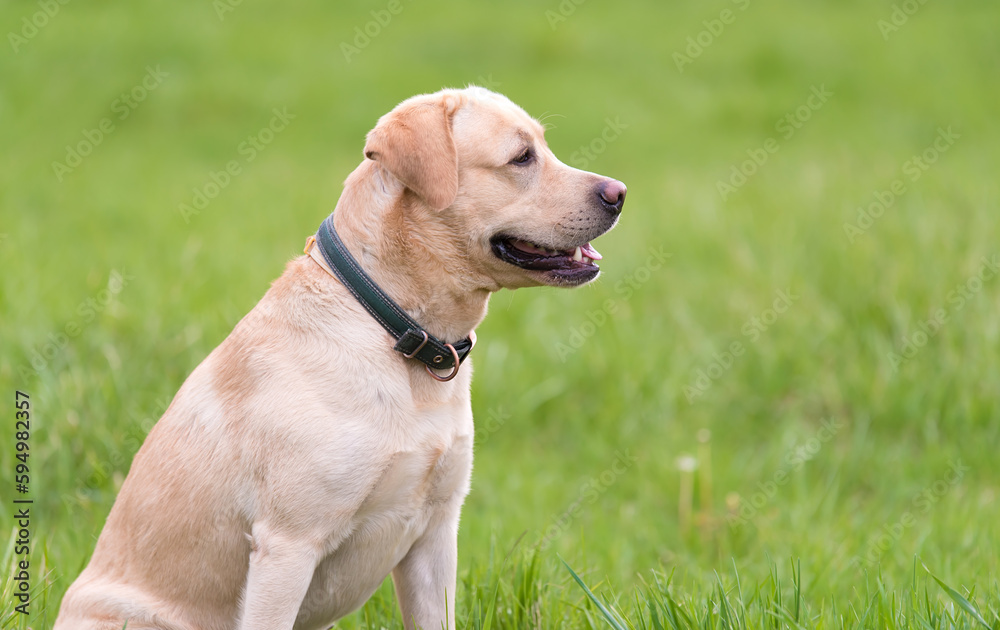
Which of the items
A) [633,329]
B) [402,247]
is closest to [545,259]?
[402,247]

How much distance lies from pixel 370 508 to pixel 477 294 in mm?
790

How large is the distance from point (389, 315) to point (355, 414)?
1.13 feet

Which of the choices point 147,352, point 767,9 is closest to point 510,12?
point 767,9

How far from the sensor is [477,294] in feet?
10.9

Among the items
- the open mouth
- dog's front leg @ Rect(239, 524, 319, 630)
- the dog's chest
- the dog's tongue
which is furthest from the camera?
the dog's tongue

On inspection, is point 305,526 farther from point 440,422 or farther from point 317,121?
point 317,121

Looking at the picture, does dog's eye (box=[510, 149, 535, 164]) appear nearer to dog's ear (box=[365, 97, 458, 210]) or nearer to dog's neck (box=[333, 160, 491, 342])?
dog's ear (box=[365, 97, 458, 210])

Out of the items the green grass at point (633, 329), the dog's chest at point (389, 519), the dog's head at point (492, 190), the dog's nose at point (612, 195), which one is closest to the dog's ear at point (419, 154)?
the dog's head at point (492, 190)

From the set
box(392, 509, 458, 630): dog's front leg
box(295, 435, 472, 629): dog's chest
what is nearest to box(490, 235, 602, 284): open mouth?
box(295, 435, 472, 629): dog's chest

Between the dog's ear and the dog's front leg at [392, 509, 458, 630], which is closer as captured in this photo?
the dog's ear

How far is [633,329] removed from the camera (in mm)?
7273

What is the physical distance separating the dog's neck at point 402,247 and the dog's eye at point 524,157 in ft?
1.17

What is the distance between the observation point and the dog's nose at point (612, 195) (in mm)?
3367

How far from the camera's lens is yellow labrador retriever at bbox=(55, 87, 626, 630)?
295 cm
